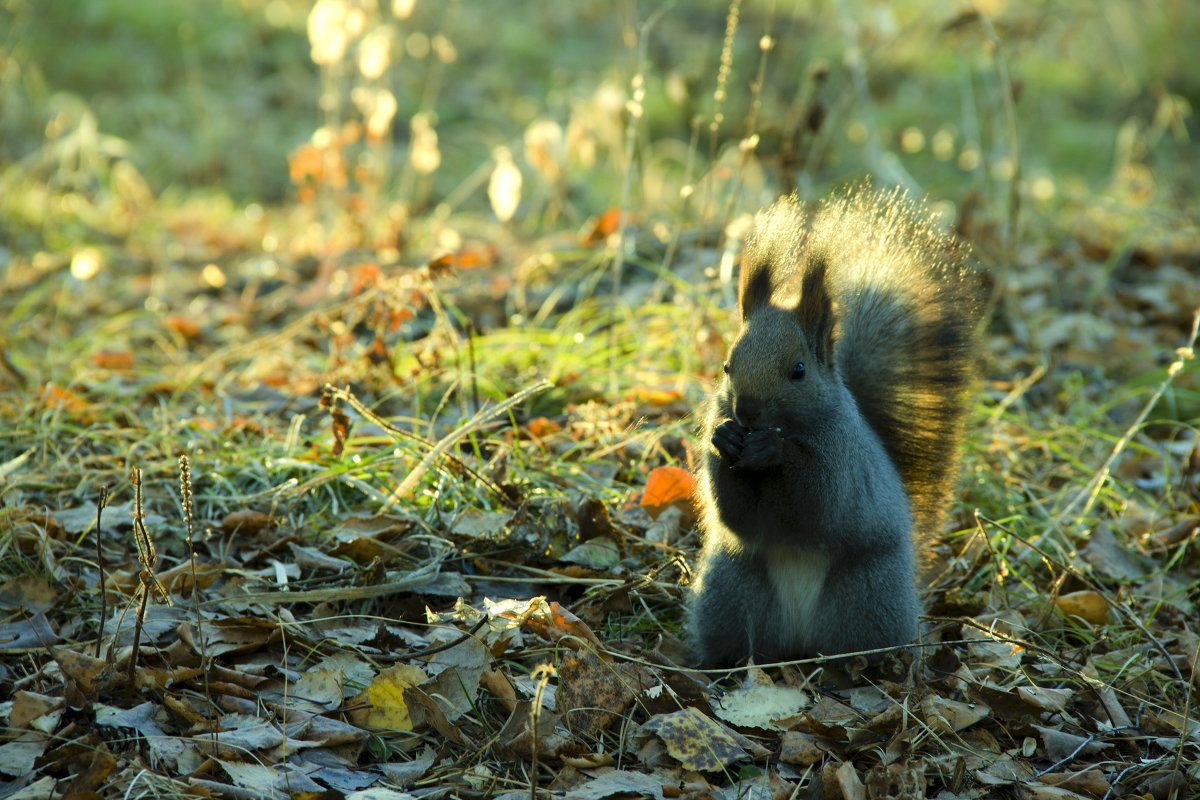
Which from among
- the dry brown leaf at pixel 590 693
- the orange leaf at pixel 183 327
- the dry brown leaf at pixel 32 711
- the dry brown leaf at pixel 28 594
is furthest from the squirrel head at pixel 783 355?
the orange leaf at pixel 183 327

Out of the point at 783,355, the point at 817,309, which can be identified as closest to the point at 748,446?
the point at 783,355

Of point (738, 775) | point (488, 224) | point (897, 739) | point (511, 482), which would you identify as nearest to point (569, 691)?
point (738, 775)

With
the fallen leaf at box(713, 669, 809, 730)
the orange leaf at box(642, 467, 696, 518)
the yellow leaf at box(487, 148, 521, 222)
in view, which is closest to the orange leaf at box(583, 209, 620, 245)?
the yellow leaf at box(487, 148, 521, 222)

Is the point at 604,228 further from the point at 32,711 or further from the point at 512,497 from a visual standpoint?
the point at 32,711

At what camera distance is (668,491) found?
2584mm

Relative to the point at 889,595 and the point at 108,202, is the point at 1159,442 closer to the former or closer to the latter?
the point at 889,595

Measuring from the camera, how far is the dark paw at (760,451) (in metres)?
1.91

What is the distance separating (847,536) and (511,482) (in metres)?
0.97

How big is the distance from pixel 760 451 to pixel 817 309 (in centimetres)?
33

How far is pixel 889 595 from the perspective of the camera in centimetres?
210

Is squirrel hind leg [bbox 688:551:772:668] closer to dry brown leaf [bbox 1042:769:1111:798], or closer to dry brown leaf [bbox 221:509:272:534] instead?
dry brown leaf [bbox 1042:769:1111:798]

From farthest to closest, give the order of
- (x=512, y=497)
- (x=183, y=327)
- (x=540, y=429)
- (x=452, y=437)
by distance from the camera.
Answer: (x=183, y=327) < (x=540, y=429) < (x=512, y=497) < (x=452, y=437)

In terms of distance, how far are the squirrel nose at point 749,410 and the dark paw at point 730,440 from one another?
23mm

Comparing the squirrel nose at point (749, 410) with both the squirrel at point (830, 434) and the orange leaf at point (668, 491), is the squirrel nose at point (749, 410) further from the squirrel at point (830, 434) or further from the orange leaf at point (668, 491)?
the orange leaf at point (668, 491)
